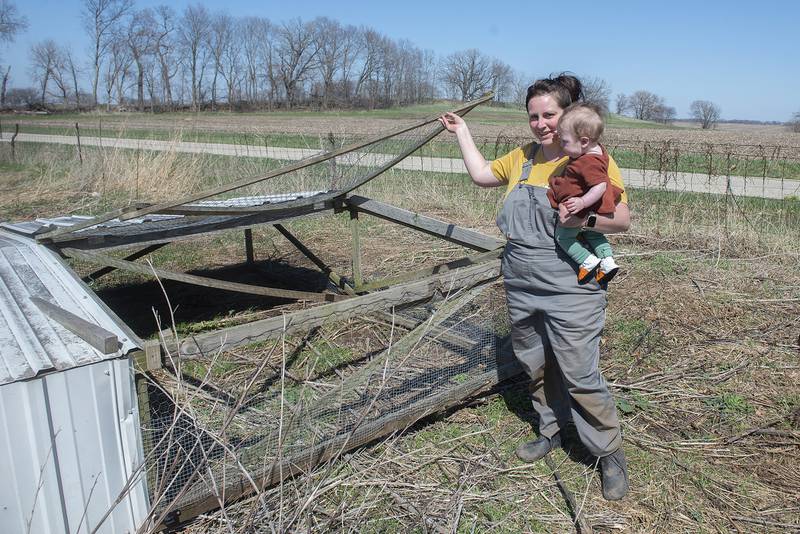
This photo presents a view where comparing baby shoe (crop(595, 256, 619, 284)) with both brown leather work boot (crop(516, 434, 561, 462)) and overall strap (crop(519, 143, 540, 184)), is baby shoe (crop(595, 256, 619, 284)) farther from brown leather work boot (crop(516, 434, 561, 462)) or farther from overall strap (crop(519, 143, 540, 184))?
brown leather work boot (crop(516, 434, 561, 462))

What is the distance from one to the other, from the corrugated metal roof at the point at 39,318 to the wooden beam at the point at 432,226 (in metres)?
2.36

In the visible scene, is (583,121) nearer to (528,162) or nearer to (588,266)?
(528,162)

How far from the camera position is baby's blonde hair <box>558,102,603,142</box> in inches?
89.0

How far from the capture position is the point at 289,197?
193 inches

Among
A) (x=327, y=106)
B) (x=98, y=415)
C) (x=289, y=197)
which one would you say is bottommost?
(x=98, y=415)

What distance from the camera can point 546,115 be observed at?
8.46 ft

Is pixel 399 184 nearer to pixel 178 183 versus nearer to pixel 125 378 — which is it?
pixel 178 183

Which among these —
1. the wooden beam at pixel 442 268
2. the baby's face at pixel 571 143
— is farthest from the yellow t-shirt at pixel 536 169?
the wooden beam at pixel 442 268

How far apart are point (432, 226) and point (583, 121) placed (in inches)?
94.0

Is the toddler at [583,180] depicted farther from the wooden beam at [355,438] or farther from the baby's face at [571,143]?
the wooden beam at [355,438]

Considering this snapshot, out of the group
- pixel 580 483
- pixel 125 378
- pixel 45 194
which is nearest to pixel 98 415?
pixel 125 378

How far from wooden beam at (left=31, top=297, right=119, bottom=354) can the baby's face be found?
1741 millimetres

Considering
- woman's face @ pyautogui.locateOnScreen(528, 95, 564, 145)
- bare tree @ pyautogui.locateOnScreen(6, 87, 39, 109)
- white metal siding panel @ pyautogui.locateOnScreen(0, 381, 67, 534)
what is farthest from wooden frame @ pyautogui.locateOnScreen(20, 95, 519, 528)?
bare tree @ pyautogui.locateOnScreen(6, 87, 39, 109)

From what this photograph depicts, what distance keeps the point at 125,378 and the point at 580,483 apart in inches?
78.8
